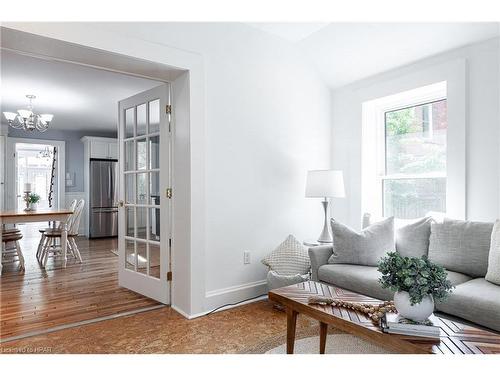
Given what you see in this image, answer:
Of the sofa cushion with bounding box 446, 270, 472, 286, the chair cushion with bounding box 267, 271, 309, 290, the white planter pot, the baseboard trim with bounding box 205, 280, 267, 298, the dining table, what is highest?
the dining table

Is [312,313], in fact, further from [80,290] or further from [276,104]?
[80,290]

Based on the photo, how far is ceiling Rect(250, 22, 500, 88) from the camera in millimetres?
2729

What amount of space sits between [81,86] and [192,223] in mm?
2929

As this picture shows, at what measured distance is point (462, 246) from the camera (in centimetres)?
236

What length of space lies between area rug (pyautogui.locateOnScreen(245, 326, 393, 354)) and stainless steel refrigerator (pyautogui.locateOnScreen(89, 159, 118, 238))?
19.2 feet

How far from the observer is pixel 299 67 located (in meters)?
3.58

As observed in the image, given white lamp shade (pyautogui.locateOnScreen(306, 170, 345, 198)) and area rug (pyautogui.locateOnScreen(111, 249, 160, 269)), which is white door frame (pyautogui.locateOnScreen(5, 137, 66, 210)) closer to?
area rug (pyautogui.locateOnScreen(111, 249, 160, 269))

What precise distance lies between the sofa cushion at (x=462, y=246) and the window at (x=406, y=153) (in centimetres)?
68

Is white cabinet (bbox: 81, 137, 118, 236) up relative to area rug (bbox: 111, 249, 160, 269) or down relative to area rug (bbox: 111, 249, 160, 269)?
up

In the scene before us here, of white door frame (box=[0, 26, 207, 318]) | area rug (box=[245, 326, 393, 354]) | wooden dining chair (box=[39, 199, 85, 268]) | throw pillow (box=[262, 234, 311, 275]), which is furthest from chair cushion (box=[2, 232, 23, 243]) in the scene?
area rug (box=[245, 326, 393, 354])

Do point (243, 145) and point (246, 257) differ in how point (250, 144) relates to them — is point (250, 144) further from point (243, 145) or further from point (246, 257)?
point (246, 257)

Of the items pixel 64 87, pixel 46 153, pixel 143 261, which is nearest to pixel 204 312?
pixel 143 261

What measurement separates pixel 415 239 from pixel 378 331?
1453mm

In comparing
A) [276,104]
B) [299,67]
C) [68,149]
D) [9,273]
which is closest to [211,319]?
[276,104]
